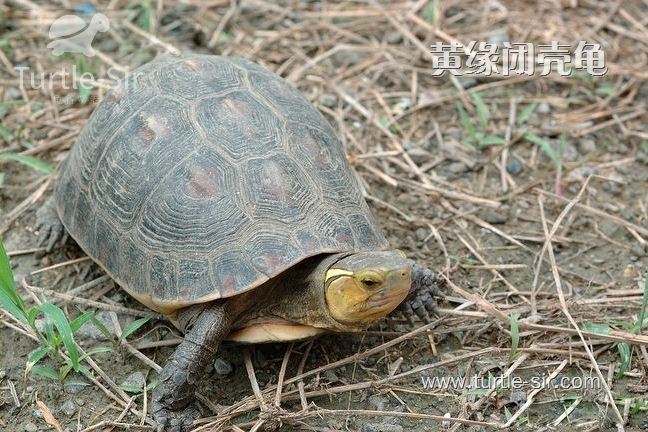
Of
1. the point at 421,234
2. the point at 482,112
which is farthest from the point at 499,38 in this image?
the point at 421,234

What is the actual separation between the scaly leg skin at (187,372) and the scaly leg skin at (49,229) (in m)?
1.20

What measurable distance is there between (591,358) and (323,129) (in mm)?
1615

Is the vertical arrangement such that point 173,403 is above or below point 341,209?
below

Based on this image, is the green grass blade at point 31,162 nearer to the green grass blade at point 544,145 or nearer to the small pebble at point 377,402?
the small pebble at point 377,402

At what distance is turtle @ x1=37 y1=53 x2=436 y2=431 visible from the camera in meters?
3.27

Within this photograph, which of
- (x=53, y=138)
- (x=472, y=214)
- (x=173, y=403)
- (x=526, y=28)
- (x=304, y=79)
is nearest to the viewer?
(x=173, y=403)

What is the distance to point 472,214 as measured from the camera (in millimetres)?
4430

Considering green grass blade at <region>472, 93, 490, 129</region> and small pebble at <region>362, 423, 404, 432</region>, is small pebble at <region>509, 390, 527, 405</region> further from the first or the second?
green grass blade at <region>472, 93, 490, 129</region>

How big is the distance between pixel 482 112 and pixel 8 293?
296 cm

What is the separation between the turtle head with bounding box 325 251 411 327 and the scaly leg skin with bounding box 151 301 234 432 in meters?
0.48

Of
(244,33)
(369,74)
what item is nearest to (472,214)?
(369,74)

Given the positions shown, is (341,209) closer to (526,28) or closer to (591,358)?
(591,358)

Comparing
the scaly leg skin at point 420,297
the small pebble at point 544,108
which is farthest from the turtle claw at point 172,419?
the small pebble at point 544,108

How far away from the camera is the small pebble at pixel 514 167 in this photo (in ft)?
15.5
